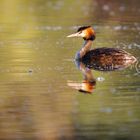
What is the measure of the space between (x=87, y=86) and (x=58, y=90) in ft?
2.09

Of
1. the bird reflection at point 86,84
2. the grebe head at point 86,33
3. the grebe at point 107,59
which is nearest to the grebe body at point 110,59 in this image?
the grebe at point 107,59

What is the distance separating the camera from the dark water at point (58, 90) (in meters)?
10.5

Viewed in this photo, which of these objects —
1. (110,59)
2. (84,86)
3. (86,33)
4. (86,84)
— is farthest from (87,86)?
(86,33)

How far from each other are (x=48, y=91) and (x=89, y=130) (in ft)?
8.47

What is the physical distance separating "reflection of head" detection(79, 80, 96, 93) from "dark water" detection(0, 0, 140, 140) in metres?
0.12

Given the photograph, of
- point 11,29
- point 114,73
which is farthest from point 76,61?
point 11,29

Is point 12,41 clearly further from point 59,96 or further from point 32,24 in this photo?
point 59,96

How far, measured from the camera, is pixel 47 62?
16.3 m

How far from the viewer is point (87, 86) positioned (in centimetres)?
1347

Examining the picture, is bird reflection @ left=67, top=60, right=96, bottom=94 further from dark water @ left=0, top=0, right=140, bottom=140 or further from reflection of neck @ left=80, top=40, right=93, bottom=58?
reflection of neck @ left=80, top=40, right=93, bottom=58

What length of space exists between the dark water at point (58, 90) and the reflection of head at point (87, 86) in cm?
12

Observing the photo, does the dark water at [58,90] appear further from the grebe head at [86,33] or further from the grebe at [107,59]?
the grebe head at [86,33]

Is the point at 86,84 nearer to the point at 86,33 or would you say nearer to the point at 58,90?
the point at 58,90

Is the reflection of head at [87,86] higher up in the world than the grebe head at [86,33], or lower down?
higher up
